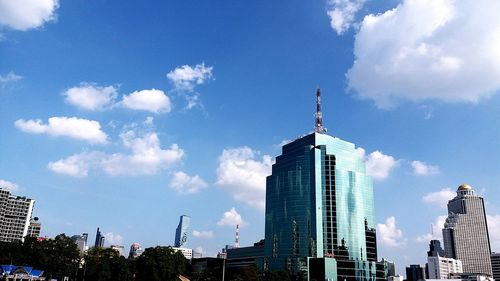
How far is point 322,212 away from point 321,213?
74 cm

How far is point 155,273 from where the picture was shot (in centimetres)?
11762

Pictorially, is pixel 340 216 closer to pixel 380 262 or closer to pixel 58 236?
pixel 380 262

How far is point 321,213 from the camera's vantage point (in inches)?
6762

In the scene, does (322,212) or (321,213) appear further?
(322,212)

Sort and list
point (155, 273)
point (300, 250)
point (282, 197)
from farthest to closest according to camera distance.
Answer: point (282, 197), point (300, 250), point (155, 273)

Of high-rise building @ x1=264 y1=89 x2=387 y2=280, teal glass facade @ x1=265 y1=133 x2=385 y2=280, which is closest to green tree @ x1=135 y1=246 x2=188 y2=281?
high-rise building @ x1=264 y1=89 x2=387 y2=280

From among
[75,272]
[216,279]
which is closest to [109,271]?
[75,272]

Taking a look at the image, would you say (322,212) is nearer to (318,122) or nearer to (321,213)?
(321,213)

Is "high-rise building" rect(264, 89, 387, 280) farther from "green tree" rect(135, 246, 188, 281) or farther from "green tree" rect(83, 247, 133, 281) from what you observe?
"green tree" rect(83, 247, 133, 281)

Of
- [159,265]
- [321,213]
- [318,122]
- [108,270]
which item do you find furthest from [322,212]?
[108,270]

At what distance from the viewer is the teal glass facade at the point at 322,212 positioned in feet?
552

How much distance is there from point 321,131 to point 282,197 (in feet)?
106

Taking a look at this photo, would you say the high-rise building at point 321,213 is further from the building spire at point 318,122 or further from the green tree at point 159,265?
the green tree at point 159,265

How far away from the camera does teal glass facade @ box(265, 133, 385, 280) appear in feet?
552
